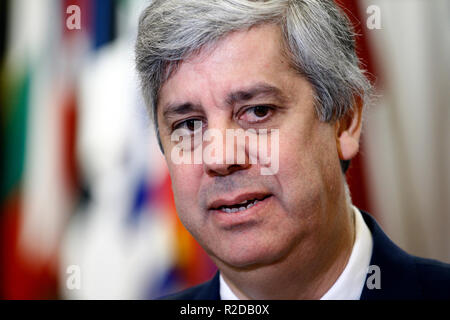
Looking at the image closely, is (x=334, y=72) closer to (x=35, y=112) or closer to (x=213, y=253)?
(x=213, y=253)

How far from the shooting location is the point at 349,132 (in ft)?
4.81

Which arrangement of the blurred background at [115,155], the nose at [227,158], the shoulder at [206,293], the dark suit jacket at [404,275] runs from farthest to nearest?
the blurred background at [115,155] < the shoulder at [206,293] < the dark suit jacket at [404,275] < the nose at [227,158]

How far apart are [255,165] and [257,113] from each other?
139 millimetres

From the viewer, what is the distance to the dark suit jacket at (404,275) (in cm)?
134

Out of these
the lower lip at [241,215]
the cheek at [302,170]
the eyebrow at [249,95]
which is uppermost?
the eyebrow at [249,95]

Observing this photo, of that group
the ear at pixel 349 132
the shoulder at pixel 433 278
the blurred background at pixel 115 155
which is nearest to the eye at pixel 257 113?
the ear at pixel 349 132

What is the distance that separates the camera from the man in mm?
1261

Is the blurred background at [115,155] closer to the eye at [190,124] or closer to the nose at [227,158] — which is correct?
the eye at [190,124]

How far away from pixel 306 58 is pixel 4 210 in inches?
69.1

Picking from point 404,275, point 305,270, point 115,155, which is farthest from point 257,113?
point 115,155

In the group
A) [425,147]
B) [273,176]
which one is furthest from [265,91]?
[425,147]

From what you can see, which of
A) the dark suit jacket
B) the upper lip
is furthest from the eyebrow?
the dark suit jacket

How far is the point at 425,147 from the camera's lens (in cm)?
230

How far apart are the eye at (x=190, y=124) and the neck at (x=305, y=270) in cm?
37
